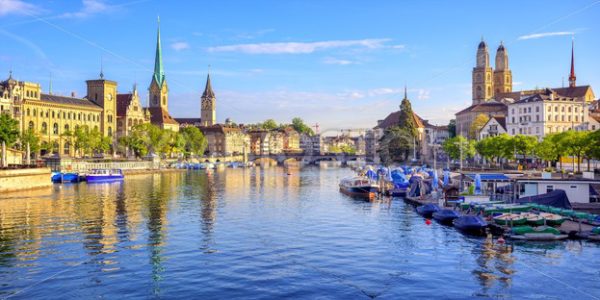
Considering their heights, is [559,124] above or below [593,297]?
above

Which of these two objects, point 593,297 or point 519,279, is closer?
point 593,297

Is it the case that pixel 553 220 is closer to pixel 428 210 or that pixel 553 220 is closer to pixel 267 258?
pixel 428 210

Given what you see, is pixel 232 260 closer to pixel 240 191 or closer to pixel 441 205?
pixel 441 205

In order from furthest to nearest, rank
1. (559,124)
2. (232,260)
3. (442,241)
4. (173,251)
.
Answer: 1. (559,124)
2. (442,241)
3. (173,251)
4. (232,260)

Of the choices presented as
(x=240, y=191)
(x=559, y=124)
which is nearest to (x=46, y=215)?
(x=240, y=191)

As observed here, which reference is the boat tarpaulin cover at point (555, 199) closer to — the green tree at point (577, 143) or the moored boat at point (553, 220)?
the moored boat at point (553, 220)

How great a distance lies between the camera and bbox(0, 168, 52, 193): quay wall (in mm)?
71750

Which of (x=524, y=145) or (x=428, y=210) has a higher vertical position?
(x=524, y=145)

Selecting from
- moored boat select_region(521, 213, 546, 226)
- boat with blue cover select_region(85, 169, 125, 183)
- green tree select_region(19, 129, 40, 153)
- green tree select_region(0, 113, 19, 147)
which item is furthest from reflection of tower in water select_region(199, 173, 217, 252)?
green tree select_region(19, 129, 40, 153)

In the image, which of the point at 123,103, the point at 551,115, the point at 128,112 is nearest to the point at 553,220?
the point at 551,115

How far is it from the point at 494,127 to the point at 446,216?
8723cm

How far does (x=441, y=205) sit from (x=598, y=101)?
112977 millimetres

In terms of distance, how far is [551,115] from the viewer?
377ft

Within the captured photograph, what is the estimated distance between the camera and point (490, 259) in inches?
1336
